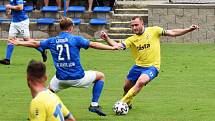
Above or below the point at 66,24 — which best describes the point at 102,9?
below

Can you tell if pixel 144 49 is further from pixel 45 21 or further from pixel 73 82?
pixel 45 21

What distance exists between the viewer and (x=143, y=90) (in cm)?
1464

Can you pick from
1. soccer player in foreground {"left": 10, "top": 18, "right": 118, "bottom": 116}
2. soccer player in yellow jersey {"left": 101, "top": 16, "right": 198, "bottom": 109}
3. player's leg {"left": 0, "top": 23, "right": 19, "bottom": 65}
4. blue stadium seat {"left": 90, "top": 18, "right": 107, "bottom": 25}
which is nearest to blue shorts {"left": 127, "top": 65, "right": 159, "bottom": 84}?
soccer player in yellow jersey {"left": 101, "top": 16, "right": 198, "bottom": 109}

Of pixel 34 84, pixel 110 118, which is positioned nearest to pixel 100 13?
pixel 110 118

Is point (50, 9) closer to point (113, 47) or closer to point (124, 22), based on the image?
point (124, 22)

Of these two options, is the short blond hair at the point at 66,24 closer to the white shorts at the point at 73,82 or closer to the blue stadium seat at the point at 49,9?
the white shorts at the point at 73,82

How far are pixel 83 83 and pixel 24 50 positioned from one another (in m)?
10.7

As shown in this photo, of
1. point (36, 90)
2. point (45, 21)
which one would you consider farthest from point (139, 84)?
point (45, 21)

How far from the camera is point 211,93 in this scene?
14.1 metres

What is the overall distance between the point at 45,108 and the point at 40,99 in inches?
3.8

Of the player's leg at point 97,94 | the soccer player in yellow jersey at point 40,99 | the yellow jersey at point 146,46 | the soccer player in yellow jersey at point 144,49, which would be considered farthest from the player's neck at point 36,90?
the yellow jersey at point 146,46

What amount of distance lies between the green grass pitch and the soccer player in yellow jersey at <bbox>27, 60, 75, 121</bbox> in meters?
4.61

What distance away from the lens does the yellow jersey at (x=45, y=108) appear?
6805 millimetres

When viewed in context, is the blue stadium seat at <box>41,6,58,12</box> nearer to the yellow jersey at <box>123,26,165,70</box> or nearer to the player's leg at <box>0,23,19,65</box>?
the player's leg at <box>0,23,19,65</box>
